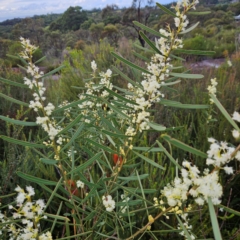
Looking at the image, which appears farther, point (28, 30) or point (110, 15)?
point (110, 15)

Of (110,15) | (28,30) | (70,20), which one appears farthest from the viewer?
(70,20)

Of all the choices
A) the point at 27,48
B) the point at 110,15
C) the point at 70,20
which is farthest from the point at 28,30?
the point at 27,48

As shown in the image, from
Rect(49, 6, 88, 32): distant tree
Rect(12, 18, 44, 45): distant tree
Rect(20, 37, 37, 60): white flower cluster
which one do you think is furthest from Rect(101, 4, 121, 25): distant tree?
Rect(20, 37, 37, 60): white flower cluster

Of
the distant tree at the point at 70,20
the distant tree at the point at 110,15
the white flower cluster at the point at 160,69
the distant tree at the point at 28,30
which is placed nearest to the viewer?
the white flower cluster at the point at 160,69

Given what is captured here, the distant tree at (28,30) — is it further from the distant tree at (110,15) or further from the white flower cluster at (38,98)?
the white flower cluster at (38,98)

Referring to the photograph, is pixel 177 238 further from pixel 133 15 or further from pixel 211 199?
pixel 133 15

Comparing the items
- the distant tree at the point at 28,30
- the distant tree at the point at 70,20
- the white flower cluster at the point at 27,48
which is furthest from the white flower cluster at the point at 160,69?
the distant tree at the point at 70,20

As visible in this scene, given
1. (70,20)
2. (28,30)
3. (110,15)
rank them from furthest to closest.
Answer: (70,20) → (110,15) → (28,30)

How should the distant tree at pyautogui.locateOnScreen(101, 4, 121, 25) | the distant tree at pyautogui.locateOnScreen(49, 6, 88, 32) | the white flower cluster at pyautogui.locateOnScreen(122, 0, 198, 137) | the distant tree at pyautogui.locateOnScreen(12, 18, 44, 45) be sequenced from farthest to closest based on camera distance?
the distant tree at pyautogui.locateOnScreen(49, 6, 88, 32)
the distant tree at pyautogui.locateOnScreen(101, 4, 121, 25)
the distant tree at pyautogui.locateOnScreen(12, 18, 44, 45)
the white flower cluster at pyautogui.locateOnScreen(122, 0, 198, 137)

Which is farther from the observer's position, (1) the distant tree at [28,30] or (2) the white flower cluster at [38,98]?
Answer: (1) the distant tree at [28,30]

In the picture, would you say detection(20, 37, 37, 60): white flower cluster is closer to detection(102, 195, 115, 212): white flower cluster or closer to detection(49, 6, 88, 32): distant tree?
detection(102, 195, 115, 212): white flower cluster

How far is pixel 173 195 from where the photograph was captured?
→ 65cm

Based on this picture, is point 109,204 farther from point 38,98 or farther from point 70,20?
point 70,20

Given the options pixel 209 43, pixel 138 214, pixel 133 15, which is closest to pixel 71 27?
pixel 133 15
